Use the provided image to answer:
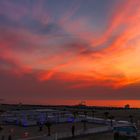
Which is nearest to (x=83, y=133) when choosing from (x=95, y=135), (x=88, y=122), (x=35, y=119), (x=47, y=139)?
(x=95, y=135)

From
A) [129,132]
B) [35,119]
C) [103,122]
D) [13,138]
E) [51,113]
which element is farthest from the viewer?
[51,113]

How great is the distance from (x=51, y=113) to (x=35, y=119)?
44.8ft

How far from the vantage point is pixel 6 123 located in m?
76.6

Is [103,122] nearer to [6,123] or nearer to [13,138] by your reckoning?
[6,123]

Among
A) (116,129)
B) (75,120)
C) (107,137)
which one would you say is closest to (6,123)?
(75,120)

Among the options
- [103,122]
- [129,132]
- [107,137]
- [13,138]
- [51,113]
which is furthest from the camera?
[51,113]

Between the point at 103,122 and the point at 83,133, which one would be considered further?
the point at 103,122

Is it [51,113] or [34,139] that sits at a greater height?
[51,113]

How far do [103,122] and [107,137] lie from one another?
71.3 ft

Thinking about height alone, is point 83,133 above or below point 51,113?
below

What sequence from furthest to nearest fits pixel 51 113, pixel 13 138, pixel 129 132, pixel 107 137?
pixel 51 113
pixel 107 137
pixel 13 138
pixel 129 132

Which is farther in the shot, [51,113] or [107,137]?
[51,113]

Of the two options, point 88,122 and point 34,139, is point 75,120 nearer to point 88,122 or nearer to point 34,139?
point 88,122

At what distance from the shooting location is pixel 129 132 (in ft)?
157
